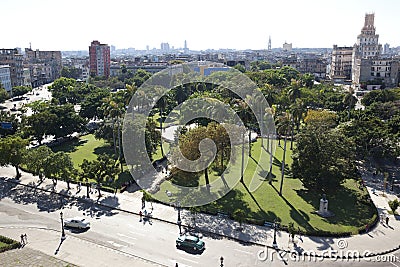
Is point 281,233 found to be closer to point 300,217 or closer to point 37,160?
point 300,217

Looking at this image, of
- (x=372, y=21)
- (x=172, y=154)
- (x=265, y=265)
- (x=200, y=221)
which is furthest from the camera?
(x=372, y=21)

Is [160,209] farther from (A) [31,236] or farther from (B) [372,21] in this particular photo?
(B) [372,21]

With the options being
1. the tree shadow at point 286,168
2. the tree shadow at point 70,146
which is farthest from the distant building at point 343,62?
the tree shadow at point 70,146

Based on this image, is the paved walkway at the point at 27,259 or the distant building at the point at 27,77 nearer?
the paved walkway at the point at 27,259

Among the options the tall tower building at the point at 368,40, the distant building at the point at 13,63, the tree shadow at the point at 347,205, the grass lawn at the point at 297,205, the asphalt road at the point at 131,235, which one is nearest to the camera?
the asphalt road at the point at 131,235

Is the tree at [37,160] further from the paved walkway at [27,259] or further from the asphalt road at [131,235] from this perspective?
the paved walkway at [27,259]

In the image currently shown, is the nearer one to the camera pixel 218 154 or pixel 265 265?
pixel 265 265

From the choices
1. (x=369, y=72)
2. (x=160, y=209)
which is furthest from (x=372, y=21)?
(x=160, y=209)
